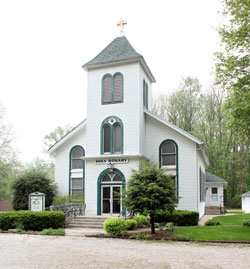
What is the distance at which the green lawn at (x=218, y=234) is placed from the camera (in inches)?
539

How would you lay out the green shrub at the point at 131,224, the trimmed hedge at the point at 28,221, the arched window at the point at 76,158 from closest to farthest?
the green shrub at the point at 131,224 → the trimmed hedge at the point at 28,221 → the arched window at the point at 76,158

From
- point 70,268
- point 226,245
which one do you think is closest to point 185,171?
point 226,245

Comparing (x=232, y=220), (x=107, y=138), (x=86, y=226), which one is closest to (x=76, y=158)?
(x=107, y=138)

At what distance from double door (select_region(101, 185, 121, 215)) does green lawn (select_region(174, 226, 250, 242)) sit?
5973 mm

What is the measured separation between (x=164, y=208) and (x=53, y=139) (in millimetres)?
36934

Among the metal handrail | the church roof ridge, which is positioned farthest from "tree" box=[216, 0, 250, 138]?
the metal handrail

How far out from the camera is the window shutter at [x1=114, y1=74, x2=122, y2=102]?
22.2 metres

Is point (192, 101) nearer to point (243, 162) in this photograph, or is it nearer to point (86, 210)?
point (243, 162)

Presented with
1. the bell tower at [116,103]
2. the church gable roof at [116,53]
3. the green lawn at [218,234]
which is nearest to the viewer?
the green lawn at [218,234]

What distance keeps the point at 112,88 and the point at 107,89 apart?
408 millimetres

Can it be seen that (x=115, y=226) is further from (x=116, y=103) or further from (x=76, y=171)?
(x=76, y=171)

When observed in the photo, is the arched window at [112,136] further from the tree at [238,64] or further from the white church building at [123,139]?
the tree at [238,64]

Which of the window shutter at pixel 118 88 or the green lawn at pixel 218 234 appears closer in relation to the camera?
the green lawn at pixel 218 234

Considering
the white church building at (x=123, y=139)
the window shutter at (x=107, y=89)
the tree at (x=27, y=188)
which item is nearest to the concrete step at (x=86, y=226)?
the white church building at (x=123, y=139)
